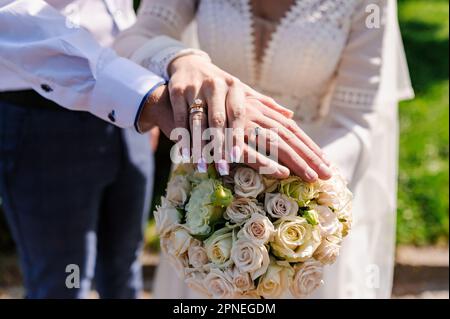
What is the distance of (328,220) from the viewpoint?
168cm

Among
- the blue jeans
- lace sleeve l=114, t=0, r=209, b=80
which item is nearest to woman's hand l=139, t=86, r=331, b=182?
lace sleeve l=114, t=0, r=209, b=80

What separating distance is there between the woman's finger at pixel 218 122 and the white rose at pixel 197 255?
0.18 meters

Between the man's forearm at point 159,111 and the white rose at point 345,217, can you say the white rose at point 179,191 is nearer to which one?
the man's forearm at point 159,111

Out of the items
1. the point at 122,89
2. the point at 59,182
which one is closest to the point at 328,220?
the point at 122,89

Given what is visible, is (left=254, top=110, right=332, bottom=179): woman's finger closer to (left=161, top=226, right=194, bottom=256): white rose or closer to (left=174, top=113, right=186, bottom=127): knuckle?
(left=174, top=113, right=186, bottom=127): knuckle

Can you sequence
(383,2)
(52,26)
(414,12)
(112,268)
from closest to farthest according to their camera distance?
(52,26) → (383,2) → (112,268) → (414,12)

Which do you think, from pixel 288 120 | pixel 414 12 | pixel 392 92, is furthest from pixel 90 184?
pixel 414 12

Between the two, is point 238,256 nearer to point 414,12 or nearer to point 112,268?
point 112,268

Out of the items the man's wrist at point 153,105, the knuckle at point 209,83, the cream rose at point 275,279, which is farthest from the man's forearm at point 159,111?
the cream rose at point 275,279

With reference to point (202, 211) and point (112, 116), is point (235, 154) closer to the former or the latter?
point (202, 211)

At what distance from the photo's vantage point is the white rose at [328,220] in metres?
1.67

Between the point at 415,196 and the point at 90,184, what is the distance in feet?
8.15

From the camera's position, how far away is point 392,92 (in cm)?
239

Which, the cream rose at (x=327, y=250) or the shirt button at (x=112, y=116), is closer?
the cream rose at (x=327, y=250)
